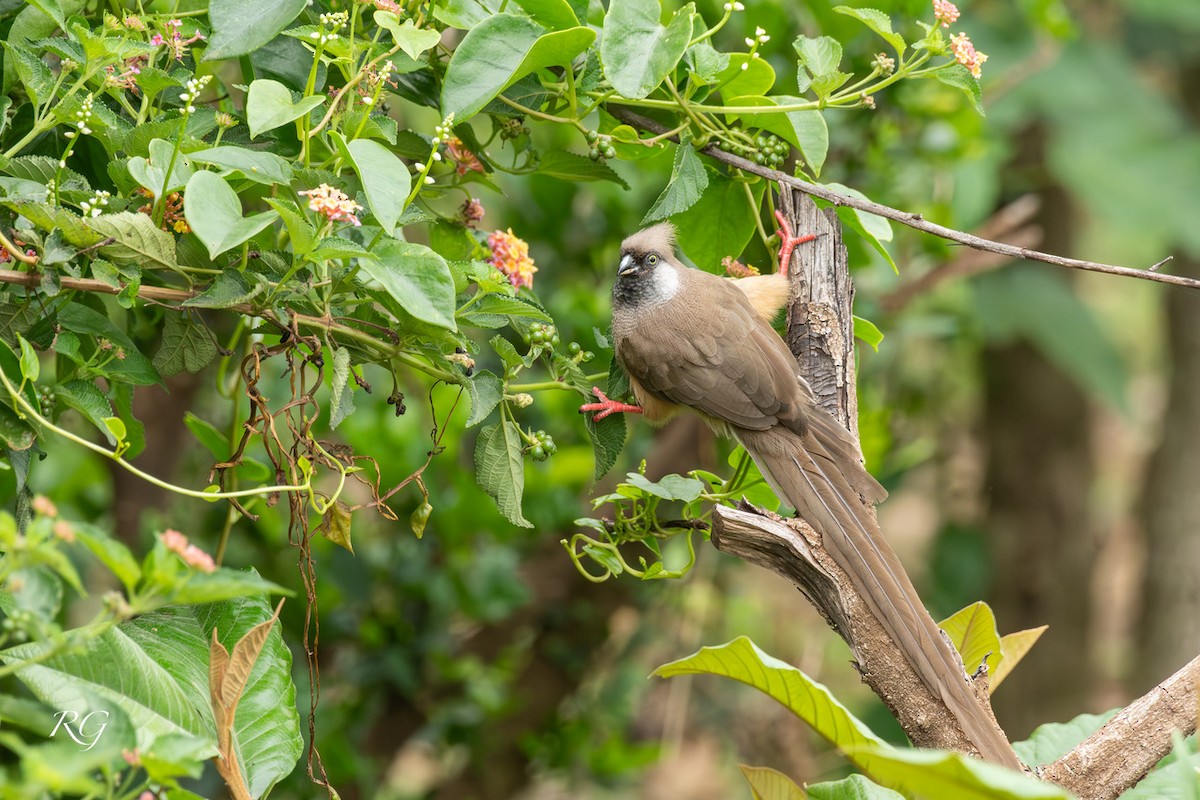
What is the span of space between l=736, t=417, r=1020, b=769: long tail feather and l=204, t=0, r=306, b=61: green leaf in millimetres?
1421

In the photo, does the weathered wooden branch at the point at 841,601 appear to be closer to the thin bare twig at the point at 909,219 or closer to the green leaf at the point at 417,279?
the thin bare twig at the point at 909,219

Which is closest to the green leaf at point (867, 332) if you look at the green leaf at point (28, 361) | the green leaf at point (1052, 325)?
the green leaf at point (28, 361)

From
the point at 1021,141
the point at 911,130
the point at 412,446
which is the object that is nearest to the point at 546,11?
the point at 412,446

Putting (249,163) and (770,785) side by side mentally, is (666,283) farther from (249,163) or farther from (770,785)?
(249,163)

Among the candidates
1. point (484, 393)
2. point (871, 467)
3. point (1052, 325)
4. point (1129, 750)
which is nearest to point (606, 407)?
point (484, 393)

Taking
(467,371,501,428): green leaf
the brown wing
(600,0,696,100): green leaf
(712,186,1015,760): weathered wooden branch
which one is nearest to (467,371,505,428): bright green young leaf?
(467,371,501,428): green leaf

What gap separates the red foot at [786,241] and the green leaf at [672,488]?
2.25 ft

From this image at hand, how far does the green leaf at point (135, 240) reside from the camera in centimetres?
180

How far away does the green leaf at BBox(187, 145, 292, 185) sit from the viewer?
176 centimetres

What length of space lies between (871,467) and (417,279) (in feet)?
9.60

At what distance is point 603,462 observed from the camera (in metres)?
2.49

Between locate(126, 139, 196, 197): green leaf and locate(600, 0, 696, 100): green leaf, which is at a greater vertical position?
locate(600, 0, 696, 100): green leaf

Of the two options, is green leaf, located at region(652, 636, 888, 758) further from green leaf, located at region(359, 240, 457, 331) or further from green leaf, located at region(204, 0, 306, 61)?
green leaf, located at region(204, 0, 306, 61)

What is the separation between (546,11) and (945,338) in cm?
425
